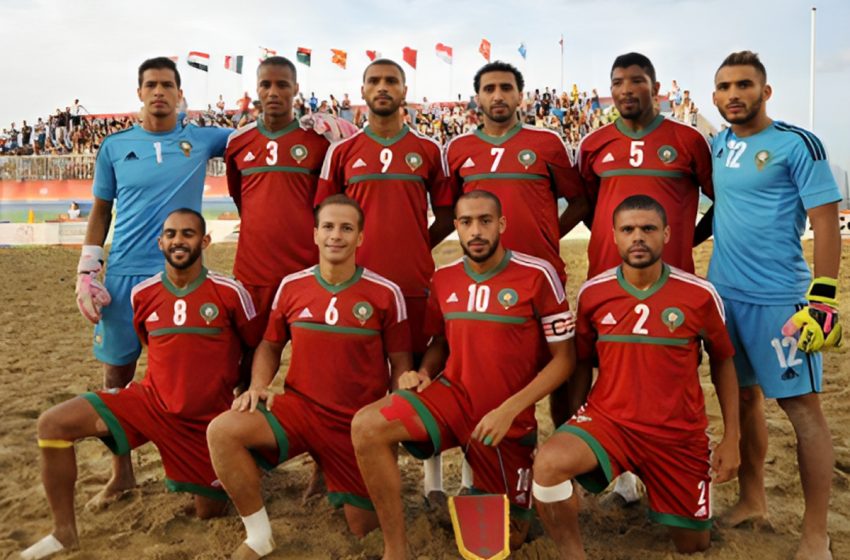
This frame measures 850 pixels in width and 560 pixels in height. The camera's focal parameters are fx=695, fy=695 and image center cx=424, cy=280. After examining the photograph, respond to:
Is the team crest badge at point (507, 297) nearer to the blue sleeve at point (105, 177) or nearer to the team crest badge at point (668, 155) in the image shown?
the team crest badge at point (668, 155)

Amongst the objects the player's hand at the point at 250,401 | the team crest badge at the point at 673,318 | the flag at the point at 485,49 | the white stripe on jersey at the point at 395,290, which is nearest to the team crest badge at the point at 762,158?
the team crest badge at the point at 673,318

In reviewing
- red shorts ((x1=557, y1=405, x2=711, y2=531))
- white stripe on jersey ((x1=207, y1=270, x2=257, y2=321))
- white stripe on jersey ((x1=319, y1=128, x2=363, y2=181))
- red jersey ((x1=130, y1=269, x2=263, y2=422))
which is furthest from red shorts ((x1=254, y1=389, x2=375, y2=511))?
white stripe on jersey ((x1=319, y1=128, x2=363, y2=181))

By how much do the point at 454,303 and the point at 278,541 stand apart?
1549 millimetres

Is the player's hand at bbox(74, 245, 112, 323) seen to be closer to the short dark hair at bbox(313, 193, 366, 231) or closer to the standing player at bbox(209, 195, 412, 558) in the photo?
the standing player at bbox(209, 195, 412, 558)

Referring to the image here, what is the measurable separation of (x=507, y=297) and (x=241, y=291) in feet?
4.97

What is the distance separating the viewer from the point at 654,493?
3434 millimetres

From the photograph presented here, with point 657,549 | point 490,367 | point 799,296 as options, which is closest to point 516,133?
point 490,367

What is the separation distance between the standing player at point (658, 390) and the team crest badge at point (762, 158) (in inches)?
22.5

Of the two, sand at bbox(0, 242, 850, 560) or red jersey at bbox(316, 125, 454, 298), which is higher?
red jersey at bbox(316, 125, 454, 298)

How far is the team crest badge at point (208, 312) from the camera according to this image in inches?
152

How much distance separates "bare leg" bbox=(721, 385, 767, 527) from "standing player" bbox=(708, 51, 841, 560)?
269mm

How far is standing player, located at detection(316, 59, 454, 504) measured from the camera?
4102 mm

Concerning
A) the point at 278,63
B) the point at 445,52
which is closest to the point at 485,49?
the point at 445,52

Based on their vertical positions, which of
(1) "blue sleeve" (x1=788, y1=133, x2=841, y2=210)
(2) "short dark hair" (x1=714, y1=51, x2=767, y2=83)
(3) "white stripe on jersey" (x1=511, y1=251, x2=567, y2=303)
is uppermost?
(2) "short dark hair" (x1=714, y1=51, x2=767, y2=83)
